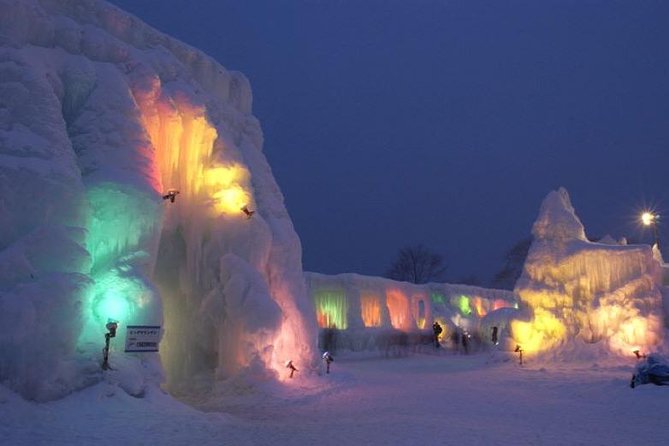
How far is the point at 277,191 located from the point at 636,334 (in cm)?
1514

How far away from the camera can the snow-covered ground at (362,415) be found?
9102 mm

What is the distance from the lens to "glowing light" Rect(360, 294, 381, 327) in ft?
124

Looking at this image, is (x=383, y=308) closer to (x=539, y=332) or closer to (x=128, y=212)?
(x=539, y=332)

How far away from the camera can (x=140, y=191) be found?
12.6 m

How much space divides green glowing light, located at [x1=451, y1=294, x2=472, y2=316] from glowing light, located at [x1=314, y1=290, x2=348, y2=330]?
14157 millimetres

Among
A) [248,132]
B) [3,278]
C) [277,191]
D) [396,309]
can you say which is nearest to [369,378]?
[277,191]

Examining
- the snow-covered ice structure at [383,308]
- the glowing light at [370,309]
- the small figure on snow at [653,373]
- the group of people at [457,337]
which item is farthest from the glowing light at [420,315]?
the small figure on snow at [653,373]

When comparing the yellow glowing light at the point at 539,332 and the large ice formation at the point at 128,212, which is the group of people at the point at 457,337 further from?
the large ice formation at the point at 128,212

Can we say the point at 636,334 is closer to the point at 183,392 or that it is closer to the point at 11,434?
the point at 183,392

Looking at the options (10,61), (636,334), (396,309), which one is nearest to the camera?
(10,61)

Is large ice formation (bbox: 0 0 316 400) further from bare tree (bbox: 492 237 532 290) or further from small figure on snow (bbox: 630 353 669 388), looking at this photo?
bare tree (bbox: 492 237 532 290)

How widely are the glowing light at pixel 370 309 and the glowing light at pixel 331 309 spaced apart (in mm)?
1842

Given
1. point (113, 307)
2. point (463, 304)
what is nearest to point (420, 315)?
point (463, 304)

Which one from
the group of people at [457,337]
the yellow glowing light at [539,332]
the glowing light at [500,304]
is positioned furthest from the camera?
the glowing light at [500,304]
